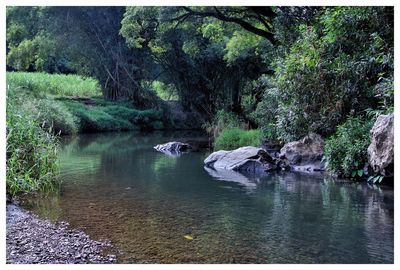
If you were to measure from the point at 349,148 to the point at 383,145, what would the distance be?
1.46 meters

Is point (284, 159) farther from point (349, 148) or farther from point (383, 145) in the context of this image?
point (383, 145)

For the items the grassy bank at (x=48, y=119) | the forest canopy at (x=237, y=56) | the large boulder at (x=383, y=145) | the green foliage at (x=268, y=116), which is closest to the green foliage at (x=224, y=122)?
the forest canopy at (x=237, y=56)

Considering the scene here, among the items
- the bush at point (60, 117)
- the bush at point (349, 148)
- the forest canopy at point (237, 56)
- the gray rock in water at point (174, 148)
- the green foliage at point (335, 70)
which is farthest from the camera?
the bush at point (60, 117)

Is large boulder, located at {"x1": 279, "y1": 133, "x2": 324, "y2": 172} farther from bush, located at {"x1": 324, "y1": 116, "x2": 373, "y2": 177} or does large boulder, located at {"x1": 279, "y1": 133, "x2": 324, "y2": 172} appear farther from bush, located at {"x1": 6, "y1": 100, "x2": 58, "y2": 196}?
bush, located at {"x1": 6, "y1": 100, "x2": 58, "y2": 196}

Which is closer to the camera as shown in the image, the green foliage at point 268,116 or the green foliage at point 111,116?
the green foliage at point 268,116

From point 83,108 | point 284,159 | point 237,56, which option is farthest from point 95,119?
point 284,159

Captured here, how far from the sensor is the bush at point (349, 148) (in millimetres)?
11734

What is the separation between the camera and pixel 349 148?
38.6 feet

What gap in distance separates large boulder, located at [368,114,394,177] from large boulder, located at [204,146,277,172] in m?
3.57

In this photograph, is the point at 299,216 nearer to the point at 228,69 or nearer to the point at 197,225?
the point at 197,225

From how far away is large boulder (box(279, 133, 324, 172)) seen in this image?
45.1 ft

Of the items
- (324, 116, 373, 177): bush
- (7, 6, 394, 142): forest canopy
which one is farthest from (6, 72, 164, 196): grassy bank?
Result: (324, 116, 373, 177): bush

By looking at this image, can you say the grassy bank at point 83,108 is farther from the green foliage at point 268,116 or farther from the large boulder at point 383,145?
the large boulder at point 383,145

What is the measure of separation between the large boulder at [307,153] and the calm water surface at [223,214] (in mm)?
912
